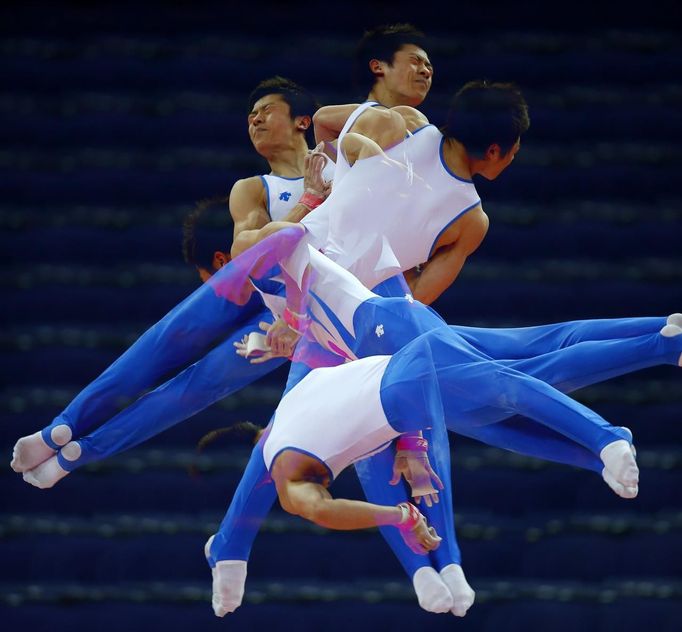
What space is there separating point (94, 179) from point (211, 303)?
2572 mm

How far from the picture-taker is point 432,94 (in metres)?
5.40

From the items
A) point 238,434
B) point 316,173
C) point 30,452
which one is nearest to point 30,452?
point 30,452

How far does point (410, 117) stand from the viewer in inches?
130

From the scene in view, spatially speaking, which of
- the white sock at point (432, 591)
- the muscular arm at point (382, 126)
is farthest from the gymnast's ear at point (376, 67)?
the white sock at point (432, 591)

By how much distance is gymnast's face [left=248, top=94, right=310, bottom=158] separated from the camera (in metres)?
3.48

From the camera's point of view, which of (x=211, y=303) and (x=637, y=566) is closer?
(x=211, y=303)

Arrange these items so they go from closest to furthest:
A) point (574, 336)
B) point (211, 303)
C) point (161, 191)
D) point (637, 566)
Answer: point (574, 336) → point (211, 303) → point (637, 566) → point (161, 191)

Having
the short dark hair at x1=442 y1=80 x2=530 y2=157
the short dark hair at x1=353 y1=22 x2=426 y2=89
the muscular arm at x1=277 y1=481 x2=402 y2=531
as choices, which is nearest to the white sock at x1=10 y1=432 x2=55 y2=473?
the muscular arm at x1=277 y1=481 x2=402 y2=531

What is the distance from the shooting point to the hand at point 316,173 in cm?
327

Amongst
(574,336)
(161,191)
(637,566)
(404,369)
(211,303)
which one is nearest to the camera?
(404,369)

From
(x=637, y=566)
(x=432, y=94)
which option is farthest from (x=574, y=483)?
(x=432, y=94)

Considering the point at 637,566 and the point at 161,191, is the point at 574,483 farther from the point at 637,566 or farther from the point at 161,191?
the point at 161,191

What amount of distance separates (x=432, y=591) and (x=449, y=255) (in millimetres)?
750

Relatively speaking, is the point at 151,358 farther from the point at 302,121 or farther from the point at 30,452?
the point at 302,121
